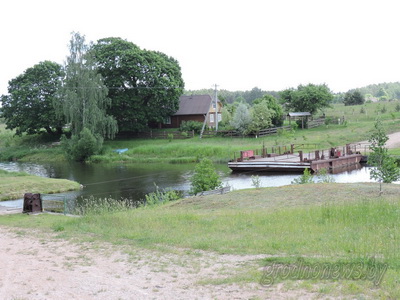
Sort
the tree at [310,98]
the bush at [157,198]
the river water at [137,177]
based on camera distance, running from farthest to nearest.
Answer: the tree at [310,98], the river water at [137,177], the bush at [157,198]

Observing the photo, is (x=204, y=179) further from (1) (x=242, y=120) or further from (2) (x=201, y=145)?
(1) (x=242, y=120)

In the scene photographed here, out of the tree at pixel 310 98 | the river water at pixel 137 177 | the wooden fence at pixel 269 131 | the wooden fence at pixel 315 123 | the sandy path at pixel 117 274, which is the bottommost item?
the river water at pixel 137 177

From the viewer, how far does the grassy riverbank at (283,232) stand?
768 cm

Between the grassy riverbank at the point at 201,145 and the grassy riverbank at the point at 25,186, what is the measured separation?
17422mm

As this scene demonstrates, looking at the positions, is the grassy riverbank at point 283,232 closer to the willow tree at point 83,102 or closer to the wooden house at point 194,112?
the willow tree at point 83,102

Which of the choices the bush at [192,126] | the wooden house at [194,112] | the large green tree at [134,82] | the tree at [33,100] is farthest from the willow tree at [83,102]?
the wooden house at [194,112]

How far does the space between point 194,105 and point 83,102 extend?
21796 millimetres

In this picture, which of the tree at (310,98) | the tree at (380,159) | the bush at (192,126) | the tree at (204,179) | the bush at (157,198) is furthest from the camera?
the tree at (310,98)

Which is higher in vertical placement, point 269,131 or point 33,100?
point 33,100

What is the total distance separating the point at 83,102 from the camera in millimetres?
52375

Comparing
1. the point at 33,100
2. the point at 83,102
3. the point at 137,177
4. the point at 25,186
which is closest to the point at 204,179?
the point at 25,186

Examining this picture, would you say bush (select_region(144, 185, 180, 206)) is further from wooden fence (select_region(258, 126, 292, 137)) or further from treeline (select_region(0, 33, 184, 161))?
wooden fence (select_region(258, 126, 292, 137))

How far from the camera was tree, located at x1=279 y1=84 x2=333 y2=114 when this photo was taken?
62.8 m

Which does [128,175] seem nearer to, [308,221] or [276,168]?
[276,168]
